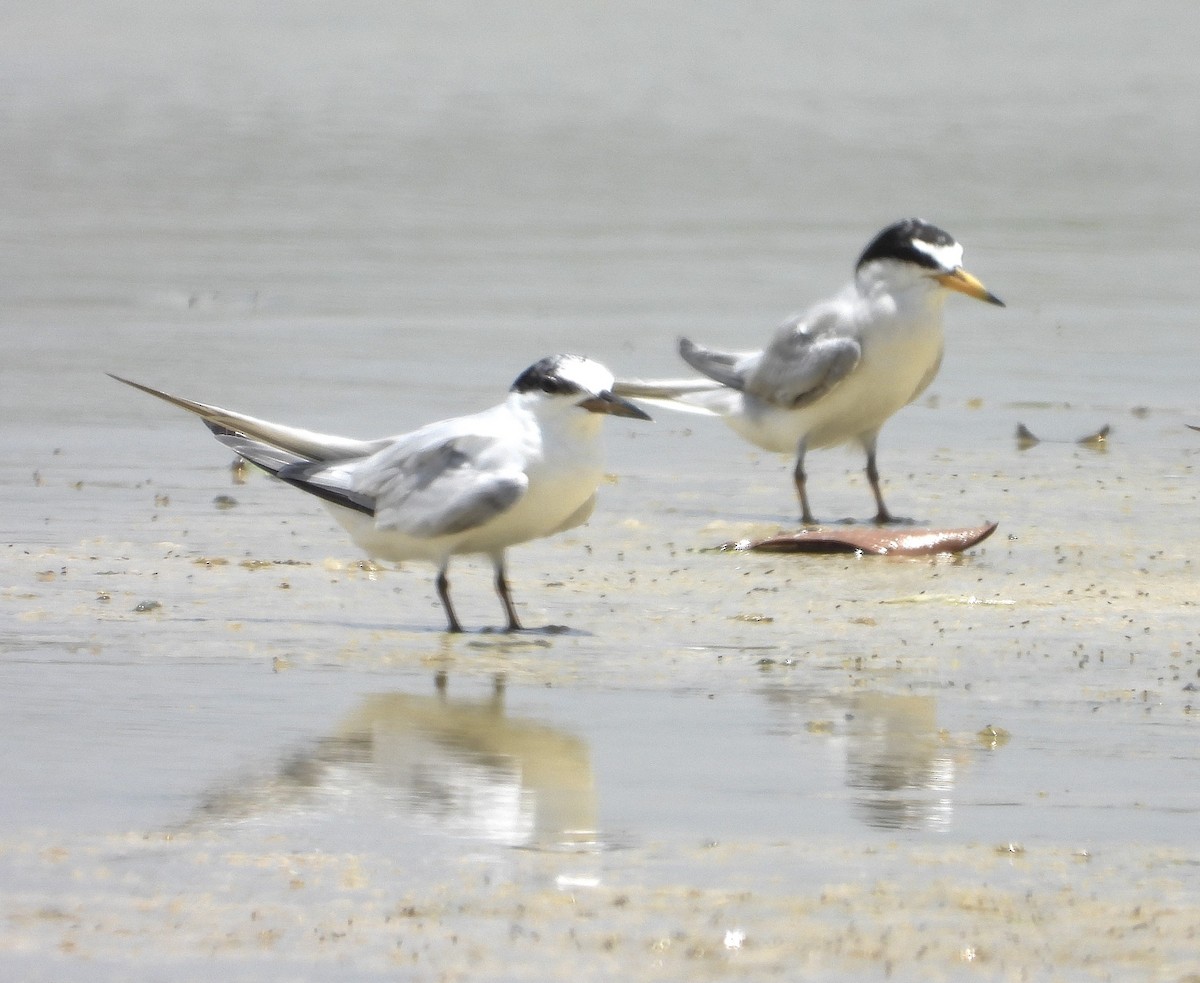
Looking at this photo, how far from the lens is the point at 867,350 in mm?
8117

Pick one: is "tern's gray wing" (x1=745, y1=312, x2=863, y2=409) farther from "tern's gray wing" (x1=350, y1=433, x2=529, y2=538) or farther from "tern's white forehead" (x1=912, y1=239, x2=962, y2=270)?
"tern's gray wing" (x1=350, y1=433, x2=529, y2=538)

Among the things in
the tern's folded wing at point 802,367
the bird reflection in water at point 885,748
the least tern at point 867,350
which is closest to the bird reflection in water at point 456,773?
the bird reflection in water at point 885,748

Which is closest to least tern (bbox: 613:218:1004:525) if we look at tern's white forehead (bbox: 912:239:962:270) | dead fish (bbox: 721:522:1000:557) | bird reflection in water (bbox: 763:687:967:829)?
tern's white forehead (bbox: 912:239:962:270)

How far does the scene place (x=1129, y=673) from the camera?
18.5 feet

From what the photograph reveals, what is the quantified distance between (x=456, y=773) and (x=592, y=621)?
1.70 metres

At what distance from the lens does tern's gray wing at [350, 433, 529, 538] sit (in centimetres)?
609

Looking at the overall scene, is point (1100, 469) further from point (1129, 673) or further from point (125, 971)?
point (125, 971)

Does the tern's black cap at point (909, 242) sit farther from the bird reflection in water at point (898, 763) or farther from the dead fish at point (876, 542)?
the bird reflection in water at point (898, 763)

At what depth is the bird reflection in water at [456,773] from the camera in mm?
4293

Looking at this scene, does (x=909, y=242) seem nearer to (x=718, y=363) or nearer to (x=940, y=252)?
(x=940, y=252)

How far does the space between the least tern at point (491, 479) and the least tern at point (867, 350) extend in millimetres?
1828

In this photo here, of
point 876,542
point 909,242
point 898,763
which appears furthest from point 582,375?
point 909,242

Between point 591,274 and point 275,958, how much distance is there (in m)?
10.2

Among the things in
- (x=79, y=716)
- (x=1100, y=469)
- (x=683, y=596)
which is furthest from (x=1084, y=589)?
(x=79, y=716)
